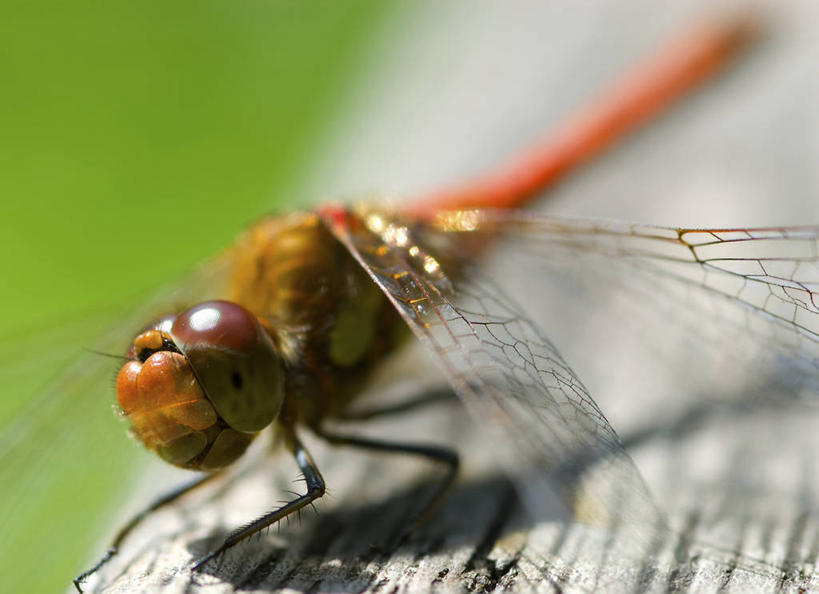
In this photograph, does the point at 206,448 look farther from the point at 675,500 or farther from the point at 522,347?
the point at 675,500

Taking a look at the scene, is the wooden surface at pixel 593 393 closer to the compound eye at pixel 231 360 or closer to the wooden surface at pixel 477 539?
the wooden surface at pixel 477 539

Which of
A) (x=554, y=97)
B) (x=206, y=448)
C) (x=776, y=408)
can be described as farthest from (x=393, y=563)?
(x=554, y=97)

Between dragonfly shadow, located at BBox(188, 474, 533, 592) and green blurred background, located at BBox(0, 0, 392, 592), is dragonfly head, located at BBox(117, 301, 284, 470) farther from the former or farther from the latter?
green blurred background, located at BBox(0, 0, 392, 592)

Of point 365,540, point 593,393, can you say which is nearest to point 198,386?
point 365,540

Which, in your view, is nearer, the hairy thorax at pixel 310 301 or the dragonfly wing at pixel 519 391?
the dragonfly wing at pixel 519 391

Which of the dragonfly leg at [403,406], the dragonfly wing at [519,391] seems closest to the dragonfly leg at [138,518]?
the dragonfly leg at [403,406]
